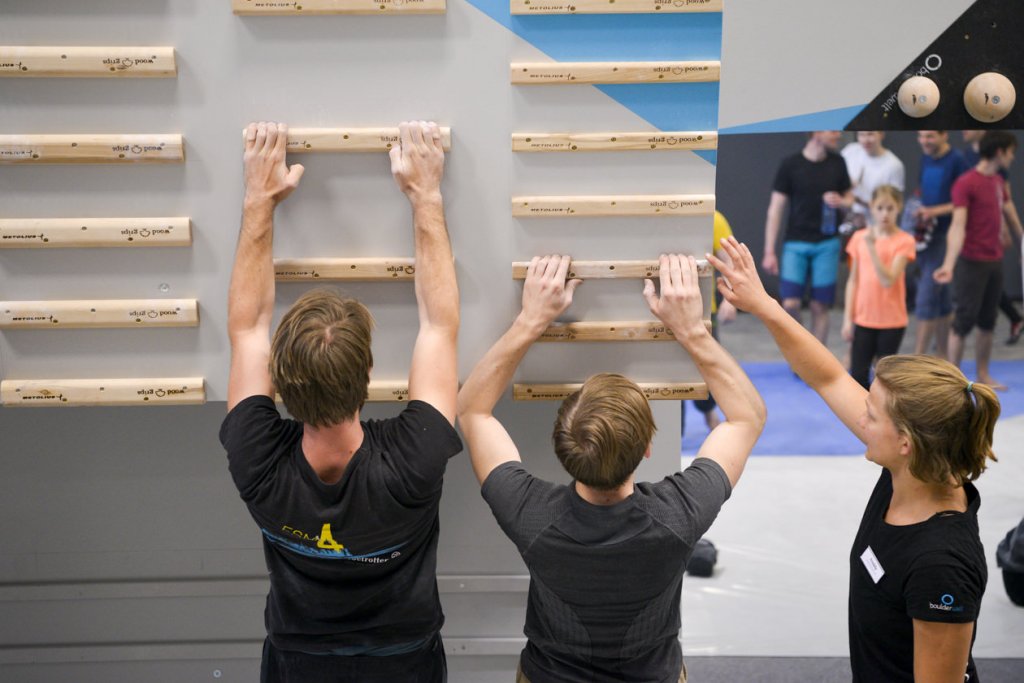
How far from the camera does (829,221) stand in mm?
6414

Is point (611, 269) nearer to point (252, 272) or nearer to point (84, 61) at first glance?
point (252, 272)

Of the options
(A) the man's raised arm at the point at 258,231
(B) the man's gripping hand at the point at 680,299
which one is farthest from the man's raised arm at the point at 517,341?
(A) the man's raised arm at the point at 258,231

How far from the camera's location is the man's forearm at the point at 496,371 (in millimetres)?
2227

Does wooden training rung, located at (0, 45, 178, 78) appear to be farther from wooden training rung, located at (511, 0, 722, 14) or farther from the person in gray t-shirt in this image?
the person in gray t-shirt

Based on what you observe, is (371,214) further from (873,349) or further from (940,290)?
(940,290)

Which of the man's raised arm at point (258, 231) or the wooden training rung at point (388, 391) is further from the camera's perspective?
the wooden training rung at point (388, 391)

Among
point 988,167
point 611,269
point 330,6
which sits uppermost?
point 330,6

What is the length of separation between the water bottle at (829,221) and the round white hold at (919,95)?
3.85 metres

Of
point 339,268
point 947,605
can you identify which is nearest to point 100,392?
point 339,268

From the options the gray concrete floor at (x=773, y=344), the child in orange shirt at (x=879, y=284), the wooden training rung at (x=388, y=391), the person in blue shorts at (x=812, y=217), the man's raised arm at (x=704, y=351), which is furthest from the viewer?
the gray concrete floor at (x=773, y=344)

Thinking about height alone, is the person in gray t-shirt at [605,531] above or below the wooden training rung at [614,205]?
below

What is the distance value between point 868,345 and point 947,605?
13.7ft

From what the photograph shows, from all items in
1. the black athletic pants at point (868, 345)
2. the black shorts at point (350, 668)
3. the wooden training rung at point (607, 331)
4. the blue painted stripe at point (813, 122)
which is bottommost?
the black athletic pants at point (868, 345)

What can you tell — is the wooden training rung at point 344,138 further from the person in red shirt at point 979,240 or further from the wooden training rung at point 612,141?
the person in red shirt at point 979,240
